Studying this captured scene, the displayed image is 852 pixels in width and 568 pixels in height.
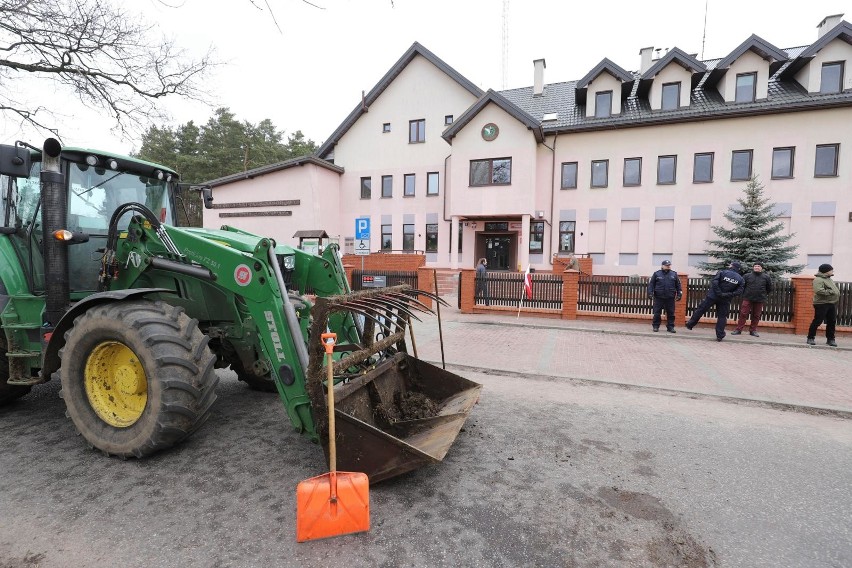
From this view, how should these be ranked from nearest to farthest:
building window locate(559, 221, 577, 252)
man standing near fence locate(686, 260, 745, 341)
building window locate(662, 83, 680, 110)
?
man standing near fence locate(686, 260, 745, 341), building window locate(662, 83, 680, 110), building window locate(559, 221, 577, 252)

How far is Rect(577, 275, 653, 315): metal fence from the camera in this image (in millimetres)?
12133

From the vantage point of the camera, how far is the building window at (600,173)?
2136cm

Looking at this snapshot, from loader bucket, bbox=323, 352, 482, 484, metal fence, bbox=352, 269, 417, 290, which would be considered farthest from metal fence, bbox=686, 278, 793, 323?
loader bucket, bbox=323, 352, 482, 484

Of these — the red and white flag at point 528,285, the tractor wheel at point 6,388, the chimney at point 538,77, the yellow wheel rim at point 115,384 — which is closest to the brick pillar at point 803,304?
the red and white flag at point 528,285

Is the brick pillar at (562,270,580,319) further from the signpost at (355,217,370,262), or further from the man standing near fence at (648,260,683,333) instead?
the signpost at (355,217,370,262)

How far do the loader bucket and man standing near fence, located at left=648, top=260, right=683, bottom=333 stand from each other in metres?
8.33

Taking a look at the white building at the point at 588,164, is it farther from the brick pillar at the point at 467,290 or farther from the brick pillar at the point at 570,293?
the brick pillar at the point at 570,293

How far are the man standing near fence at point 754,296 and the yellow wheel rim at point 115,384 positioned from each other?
11.9 metres

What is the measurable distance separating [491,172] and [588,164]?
4712 mm

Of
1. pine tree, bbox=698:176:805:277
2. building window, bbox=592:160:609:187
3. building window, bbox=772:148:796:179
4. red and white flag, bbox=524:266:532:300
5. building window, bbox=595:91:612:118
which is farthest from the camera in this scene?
building window, bbox=595:91:612:118

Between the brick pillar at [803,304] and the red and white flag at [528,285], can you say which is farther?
the red and white flag at [528,285]

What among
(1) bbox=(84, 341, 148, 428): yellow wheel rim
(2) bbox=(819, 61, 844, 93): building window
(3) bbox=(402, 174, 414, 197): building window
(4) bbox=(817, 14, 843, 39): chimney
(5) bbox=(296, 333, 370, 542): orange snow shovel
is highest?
(4) bbox=(817, 14, 843, 39): chimney

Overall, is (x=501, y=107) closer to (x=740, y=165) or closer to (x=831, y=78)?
(x=740, y=165)

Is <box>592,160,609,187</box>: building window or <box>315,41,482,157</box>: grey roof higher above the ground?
<box>315,41,482,157</box>: grey roof
